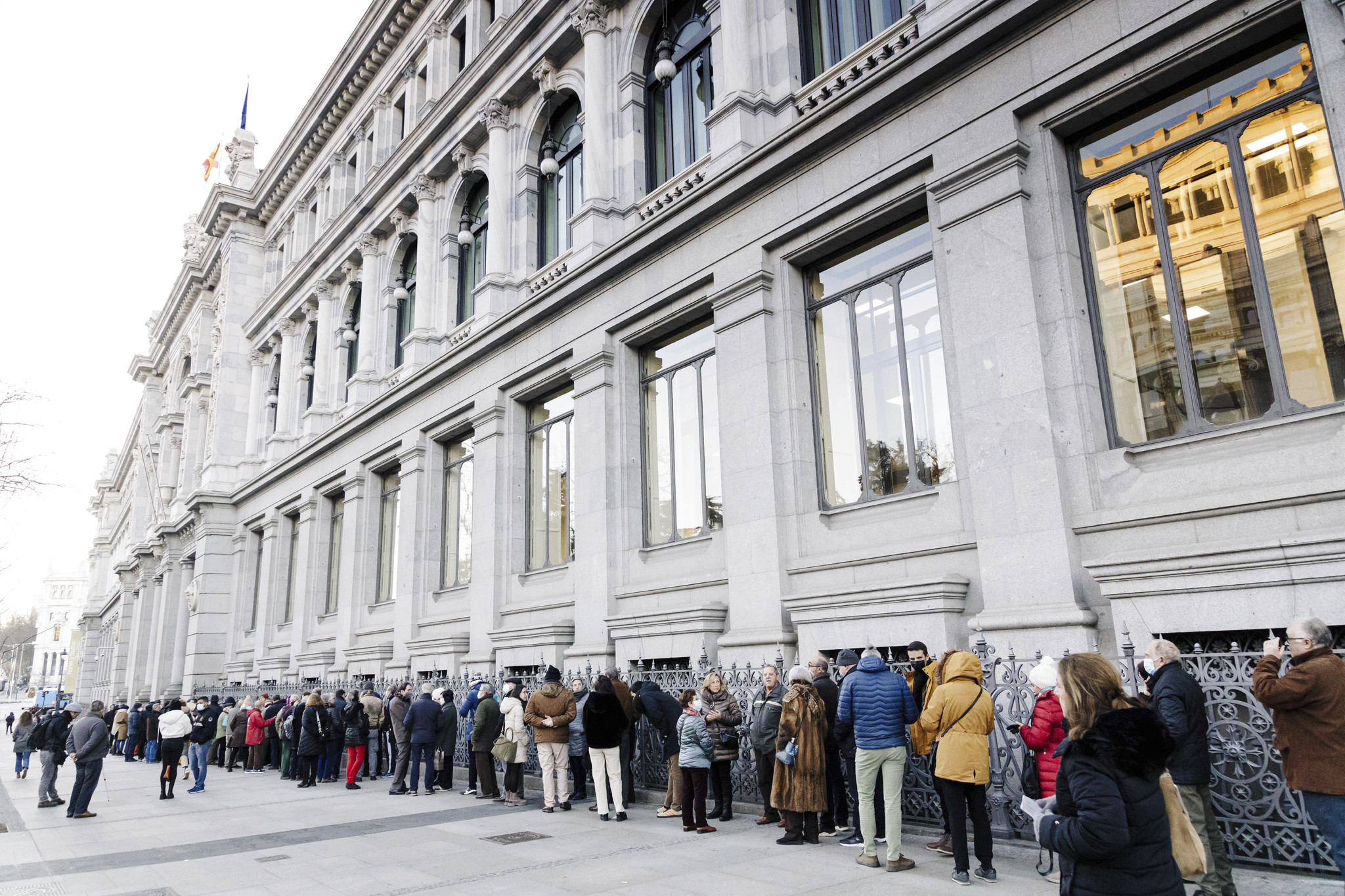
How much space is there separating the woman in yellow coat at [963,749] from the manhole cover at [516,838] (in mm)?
4792

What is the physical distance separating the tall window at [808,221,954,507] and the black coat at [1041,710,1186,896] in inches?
305

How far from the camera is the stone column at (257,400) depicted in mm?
35062

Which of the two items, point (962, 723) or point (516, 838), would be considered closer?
point (962, 723)

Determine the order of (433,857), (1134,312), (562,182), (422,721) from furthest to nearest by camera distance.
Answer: (562,182) < (422,721) < (1134,312) < (433,857)

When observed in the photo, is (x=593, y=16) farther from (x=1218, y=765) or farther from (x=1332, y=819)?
(x=1332, y=819)

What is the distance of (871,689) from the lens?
812cm

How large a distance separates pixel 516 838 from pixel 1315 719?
778 cm

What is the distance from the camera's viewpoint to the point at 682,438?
15.6 meters

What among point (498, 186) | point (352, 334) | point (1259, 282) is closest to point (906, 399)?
point (1259, 282)

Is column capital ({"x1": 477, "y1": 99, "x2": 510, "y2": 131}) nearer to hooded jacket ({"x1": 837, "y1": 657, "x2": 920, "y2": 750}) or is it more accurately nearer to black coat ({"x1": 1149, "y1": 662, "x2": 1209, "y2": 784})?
hooded jacket ({"x1": 837, "y1": 657, "x2": 920, "y2": 750})

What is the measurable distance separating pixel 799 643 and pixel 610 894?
5.01 m

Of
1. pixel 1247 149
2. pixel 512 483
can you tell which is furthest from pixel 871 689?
pixel 512 483

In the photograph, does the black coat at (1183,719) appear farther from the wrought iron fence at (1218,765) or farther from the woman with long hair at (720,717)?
the woman with long hair at (720,717)

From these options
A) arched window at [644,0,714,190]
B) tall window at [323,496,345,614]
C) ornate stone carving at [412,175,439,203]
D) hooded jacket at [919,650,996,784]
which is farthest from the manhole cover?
tall window at [323,496,345,614]
